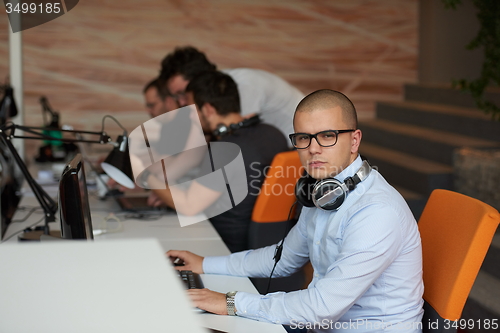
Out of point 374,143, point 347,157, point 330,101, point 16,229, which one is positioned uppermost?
point 330,101

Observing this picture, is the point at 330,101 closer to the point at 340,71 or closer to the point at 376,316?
the point at 376,316

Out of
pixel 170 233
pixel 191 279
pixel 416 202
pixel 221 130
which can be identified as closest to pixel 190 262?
pixel 191 279

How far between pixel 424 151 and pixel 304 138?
3095mm

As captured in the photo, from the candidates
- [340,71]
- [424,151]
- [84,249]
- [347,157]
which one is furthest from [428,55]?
[84,249]

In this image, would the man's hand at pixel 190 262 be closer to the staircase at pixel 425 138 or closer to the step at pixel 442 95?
the staircase at pixel 425 138

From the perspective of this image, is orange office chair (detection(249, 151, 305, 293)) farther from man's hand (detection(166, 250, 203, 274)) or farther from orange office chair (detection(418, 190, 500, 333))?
orange office chair (detection(418, 190, 500, 333))

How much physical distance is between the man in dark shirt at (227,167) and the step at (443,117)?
206cm

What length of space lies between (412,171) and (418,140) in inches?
→ 19.6

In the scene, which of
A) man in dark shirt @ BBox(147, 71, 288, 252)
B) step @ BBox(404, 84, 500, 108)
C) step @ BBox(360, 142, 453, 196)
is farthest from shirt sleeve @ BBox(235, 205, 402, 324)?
step @ BBox(404, 84, 500, 108)

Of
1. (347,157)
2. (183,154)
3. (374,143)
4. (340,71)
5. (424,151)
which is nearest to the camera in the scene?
(347,157)

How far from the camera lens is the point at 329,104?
1429 mm

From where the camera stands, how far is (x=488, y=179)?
314 cm

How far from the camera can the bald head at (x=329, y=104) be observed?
143cm

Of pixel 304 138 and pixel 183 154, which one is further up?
pixel 304 138
